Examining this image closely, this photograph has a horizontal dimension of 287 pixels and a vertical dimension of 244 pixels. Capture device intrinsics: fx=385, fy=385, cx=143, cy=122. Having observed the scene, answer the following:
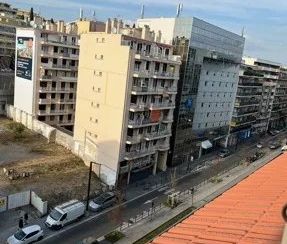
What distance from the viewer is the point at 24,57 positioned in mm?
72812

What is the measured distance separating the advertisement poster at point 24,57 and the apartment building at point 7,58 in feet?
22.1

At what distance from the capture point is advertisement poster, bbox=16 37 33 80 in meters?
70.9

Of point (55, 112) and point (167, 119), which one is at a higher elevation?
point (167, 119)

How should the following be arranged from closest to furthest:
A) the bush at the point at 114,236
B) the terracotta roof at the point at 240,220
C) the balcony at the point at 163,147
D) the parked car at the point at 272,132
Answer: the terracotta roof at the point at 240,220, the bush at the point at 114,236, the balcony at the point at 163,147, the parked car at the point at 272,132

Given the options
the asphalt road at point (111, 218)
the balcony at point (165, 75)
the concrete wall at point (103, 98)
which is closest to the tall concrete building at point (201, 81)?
the balcony at point (165, 75)

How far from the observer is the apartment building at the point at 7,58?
8022 centimetres

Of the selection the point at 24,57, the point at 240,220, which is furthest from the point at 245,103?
the point at 240,220

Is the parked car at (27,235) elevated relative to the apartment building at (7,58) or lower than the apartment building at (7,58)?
lower

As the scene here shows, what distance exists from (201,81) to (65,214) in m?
41.3

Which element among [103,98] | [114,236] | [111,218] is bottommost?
[111,218]

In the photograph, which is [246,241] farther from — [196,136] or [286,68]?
[286,68]

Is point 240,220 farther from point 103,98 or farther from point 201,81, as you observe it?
point 201,81

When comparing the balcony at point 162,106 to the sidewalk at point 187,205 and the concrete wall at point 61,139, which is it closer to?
the concrete wall at point 61,139

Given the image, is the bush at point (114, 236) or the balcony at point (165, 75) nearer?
the bush at point (114, 236)
